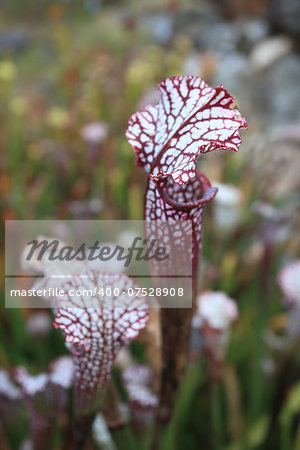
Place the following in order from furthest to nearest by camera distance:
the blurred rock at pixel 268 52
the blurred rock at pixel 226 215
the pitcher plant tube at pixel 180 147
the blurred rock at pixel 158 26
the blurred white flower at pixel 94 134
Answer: the blurred rock at pixel 158 26
the blurred rock at pixel 268 52
the blurred white flower at pixel 94 134
the blurred rock at pixel 226 215
the pitcher plant tube at pixel 180 147

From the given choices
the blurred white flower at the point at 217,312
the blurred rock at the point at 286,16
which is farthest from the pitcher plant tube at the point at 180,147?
the blurred rock at the point at 286,16

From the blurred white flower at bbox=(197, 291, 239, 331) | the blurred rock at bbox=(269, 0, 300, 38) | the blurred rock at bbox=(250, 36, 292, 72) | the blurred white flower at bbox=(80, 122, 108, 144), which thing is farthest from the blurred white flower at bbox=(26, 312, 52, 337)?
the blurred rock at bbox=(269, 0, 300, 38)

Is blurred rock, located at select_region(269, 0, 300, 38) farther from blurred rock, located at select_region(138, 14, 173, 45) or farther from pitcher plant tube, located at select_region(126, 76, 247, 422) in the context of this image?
pitcher plant tube, located at select_region(126, 76, 247, 422)

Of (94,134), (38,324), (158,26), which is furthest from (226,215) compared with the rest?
(158,26)

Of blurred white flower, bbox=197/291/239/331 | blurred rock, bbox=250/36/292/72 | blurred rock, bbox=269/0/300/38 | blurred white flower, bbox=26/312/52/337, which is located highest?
blurred rock, bbox=269/0/300/38

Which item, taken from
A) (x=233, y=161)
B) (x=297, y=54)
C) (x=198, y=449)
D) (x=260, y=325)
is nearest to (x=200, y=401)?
(x=198, y=449)

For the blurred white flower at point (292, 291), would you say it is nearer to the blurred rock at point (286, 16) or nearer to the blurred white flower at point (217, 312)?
the blurred white flower at point (217, 312)

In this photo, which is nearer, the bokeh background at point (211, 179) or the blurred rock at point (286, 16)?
the bokeh background at point (211, 179)

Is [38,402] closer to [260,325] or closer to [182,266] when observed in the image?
[182,266]

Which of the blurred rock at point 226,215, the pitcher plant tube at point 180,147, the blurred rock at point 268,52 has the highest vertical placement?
the blurred rock at point 268,52
